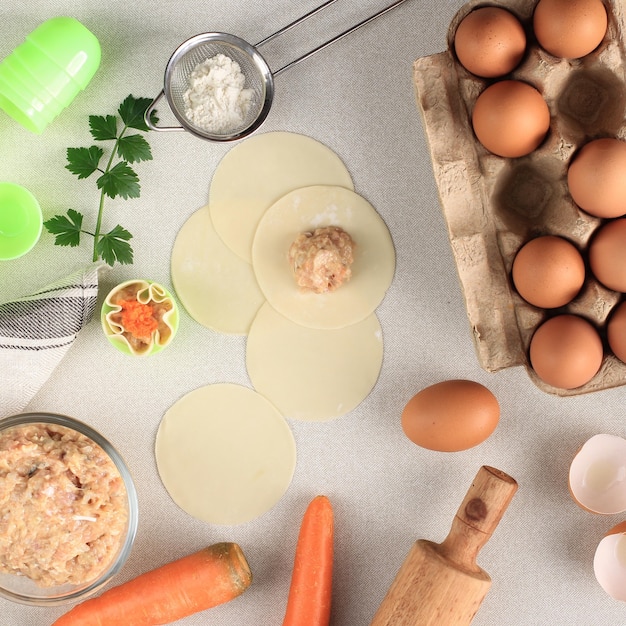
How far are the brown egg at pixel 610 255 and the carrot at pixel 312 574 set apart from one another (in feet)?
2.23

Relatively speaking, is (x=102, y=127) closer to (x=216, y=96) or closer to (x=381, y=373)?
(x=216, y=96)

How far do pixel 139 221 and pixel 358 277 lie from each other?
1.50ft

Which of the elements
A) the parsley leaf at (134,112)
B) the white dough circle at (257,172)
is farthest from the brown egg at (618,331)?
the parsley leaf at (134,112)

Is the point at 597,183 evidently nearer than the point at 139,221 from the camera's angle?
Yes

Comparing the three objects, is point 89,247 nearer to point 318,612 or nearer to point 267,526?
point 267,526

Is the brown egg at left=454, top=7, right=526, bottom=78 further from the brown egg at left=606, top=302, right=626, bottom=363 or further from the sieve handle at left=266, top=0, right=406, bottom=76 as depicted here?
the brown egg at left=606, top=302, right=626, bottom=363

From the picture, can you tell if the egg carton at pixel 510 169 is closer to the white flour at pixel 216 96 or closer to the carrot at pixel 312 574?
the white flour at pixel 216 96

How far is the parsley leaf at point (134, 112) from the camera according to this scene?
1281mm

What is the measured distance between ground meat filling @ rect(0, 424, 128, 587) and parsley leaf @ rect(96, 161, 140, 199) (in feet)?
1.53

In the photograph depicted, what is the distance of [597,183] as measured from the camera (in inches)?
41.1

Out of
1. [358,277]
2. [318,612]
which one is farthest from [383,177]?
[318,612]

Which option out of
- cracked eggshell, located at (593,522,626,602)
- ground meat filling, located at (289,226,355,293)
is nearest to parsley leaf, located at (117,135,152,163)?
ground meat filling, located at (289,226,355,293)

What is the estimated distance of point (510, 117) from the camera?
106 cm

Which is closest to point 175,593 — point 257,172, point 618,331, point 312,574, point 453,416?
point 312,574
